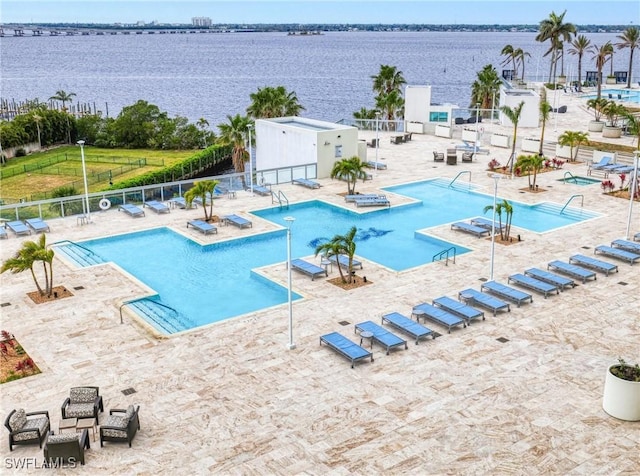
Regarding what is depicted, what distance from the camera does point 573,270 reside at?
2283 centimetres

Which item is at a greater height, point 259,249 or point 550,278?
point 550,278

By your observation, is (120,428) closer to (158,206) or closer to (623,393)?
(623,393)

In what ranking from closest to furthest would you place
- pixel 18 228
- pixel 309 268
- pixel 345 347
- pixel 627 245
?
pixel 345 347, pixel 309 268, pixel 627 245, pixel 18 228

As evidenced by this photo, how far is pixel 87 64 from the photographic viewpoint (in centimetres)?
19762

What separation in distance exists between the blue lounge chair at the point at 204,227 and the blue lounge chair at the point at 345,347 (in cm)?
1142

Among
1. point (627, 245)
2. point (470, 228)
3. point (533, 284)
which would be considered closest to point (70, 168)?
point (470, 228)

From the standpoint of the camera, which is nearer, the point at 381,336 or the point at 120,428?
the point at 120,428

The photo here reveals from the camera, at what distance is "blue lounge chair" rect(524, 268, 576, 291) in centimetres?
2183

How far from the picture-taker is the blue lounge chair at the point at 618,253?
78.9ft

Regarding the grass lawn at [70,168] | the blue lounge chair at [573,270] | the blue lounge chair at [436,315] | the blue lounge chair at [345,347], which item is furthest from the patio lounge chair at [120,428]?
the grass lawn at [70,168]

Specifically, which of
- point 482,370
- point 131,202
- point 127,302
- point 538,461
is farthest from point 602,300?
point 131,202

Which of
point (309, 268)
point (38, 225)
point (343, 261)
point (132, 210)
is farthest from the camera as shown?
point (132, 210)

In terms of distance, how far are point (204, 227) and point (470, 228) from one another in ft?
36.1

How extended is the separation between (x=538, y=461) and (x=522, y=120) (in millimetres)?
44254
